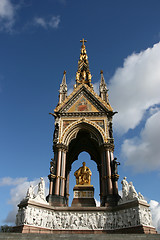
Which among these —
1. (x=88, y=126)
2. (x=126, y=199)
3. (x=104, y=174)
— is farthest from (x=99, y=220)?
(x=88, y=126)

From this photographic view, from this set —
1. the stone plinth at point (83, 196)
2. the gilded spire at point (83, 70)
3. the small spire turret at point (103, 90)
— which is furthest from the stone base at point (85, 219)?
the gilded spire at point (83, 70)

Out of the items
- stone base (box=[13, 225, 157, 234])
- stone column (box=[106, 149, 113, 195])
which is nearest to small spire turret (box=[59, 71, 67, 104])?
stone column (box=[106, 149, 113, 195])

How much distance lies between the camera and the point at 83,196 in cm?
1744

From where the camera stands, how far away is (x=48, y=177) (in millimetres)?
16797

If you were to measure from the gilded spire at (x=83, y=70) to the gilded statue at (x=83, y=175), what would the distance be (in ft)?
33.0

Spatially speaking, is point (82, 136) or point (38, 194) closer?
point (38, 194)

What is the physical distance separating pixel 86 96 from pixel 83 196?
32.5ft

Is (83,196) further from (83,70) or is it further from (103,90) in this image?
(83,70)

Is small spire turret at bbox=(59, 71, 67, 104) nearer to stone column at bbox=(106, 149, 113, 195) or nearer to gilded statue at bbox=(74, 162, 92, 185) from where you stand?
gilded statue at bbox=(74, 162, 92, 185)

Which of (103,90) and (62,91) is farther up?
(103,90)

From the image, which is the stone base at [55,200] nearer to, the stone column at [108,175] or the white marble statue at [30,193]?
the white marble statue at [30,193]

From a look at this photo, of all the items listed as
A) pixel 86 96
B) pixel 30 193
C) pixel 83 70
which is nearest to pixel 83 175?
pixel 30 193

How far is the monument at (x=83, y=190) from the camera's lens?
13.6 m

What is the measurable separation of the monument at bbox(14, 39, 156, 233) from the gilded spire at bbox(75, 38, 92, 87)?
2110 millimetres
